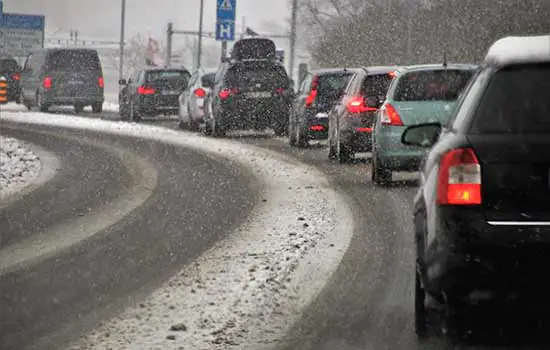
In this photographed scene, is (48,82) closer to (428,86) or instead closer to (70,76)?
(70,76)

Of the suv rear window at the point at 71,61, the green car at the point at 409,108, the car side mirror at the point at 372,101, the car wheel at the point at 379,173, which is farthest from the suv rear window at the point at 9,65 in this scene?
the green car at the point at 409,108

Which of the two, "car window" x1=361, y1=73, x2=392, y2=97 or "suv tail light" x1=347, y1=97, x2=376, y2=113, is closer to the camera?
"suv tail light" x1=347, y1=97, x2=376, y2=113

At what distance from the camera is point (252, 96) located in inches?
1180

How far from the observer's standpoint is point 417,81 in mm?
17031

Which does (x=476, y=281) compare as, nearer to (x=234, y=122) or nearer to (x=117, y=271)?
(x=117, y=271)

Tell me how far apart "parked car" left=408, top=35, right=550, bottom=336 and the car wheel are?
10.2 m

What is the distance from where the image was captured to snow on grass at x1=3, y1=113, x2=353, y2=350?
720 centimetres

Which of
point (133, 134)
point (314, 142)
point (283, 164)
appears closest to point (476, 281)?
point (283, 164)

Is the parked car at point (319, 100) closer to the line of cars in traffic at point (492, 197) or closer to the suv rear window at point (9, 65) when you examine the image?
the line of cars in traffic at point (492, 197)

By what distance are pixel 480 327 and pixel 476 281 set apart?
1237 millimetres

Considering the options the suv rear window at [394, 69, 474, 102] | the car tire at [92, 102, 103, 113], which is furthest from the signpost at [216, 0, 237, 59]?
the suv rear window at [394, 69, 474, 102]

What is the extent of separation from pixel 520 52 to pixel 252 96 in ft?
76.4

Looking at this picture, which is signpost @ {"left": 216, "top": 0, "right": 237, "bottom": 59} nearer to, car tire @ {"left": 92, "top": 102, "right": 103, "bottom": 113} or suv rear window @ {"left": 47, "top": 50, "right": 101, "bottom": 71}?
suv rear window @ {"left": 47, "top": 50, "right": 101, "bottom": 71}

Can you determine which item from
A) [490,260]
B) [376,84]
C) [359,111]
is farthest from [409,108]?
[490,260]
